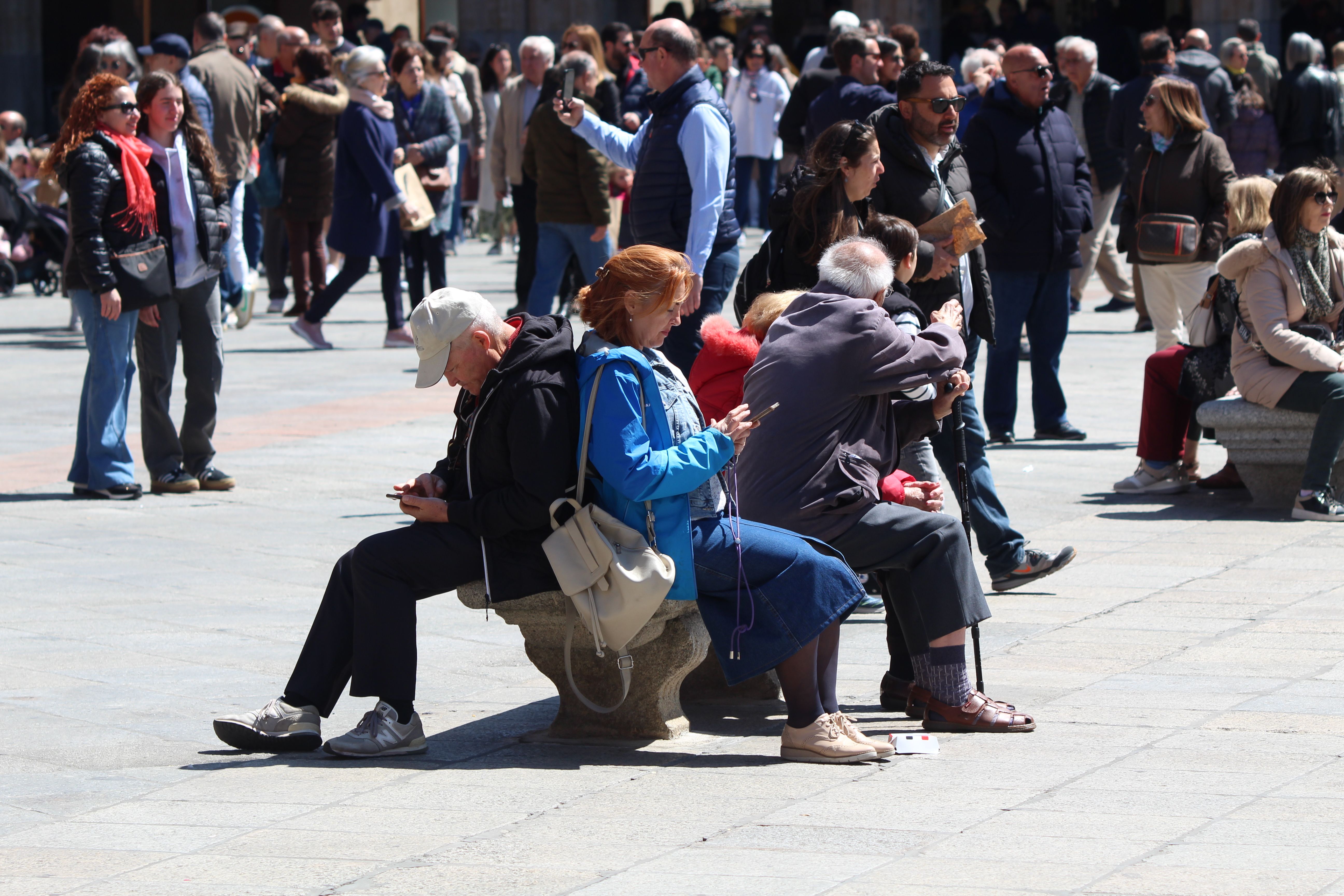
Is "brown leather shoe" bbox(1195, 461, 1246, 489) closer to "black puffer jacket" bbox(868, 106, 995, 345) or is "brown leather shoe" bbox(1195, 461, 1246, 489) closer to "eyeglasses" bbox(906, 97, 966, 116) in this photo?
"black puffer jacket" bbox(868, 106, 995, 345)

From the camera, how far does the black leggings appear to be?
14148 millimetres

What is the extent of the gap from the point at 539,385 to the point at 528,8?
25.9 metres

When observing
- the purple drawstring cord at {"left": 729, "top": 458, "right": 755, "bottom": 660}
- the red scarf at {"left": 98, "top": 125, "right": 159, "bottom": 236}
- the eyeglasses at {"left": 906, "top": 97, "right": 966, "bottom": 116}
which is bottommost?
the purple drawstring cord at {"left": 729, "top": 458, "right": 755, "bottom": 660}

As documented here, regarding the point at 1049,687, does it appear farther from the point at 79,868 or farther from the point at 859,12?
the point at 859,12

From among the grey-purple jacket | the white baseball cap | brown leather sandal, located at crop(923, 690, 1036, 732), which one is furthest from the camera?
the grey-purple jacket

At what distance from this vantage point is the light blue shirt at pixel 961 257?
25.2ft

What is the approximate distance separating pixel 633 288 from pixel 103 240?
15.4 feet

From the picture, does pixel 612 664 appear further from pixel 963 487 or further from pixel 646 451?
pixel 963 487

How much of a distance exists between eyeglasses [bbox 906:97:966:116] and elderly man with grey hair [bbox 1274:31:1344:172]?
984 centimetres

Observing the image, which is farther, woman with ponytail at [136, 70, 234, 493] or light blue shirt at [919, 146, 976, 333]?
woman with ponytail at [136, 70, 234, 493]

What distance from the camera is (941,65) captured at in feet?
25.0

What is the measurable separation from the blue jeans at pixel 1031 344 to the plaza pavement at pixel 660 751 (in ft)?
3.95

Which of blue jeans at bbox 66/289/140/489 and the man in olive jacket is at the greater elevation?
the man in olive jacket

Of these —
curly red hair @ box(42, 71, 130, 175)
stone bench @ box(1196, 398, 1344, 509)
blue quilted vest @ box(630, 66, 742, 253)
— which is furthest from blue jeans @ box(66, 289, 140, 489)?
stone bench @ box(1196, 398, 1344, 509)
